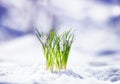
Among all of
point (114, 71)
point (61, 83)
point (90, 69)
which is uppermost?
point (61, 83)

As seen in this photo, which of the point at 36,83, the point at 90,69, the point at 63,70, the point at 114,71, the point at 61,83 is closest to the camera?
the point at 36,83

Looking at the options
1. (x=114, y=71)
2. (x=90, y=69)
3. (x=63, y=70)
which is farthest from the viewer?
(x=90, y=69)

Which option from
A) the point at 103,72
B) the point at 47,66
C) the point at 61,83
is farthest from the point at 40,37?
the point at 61,83

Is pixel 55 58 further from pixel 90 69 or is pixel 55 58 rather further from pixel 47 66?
pixel 90 69

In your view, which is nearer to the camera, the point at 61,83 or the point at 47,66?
the point at 61,83

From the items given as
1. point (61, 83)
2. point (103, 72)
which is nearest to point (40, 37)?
point (103, 72)

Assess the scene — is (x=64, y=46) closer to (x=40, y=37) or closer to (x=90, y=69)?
(x=40, y=37)

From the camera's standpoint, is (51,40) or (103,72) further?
(103,72)

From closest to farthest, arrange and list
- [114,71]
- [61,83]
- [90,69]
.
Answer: [61,83]
[114,71]
[90,69]

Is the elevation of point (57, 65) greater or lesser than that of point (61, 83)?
lesser
